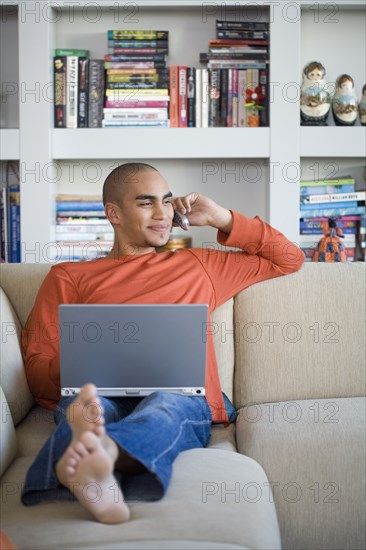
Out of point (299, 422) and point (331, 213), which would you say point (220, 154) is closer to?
point (331, 213)

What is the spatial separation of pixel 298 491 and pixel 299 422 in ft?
0.60

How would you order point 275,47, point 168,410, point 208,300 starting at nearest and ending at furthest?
point 168,410, point 208,300, point 275,47

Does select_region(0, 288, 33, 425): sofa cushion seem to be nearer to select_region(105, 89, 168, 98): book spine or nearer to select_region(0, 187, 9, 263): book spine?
select_region(0, 187, 9, 263): book spine

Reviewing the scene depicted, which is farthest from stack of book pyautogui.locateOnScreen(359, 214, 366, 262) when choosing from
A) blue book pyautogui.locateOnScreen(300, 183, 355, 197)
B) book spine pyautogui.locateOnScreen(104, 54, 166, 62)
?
book spine pyautogui.locateOnScreen(104, 54, 166, 62)

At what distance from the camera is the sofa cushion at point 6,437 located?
162 centimetres

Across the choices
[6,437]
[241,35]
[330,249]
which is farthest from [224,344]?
[241,35]

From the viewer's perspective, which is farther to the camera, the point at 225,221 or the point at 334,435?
the point at 225,221

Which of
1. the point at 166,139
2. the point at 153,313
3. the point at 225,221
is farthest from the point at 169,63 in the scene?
the point at 153,313

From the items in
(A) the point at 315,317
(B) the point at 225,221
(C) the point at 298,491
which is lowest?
(C) the point at 298,491

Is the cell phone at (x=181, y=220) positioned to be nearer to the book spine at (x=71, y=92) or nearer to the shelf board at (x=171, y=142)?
the shelf board at (x=171, y=142)

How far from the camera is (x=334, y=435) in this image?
5.95ft

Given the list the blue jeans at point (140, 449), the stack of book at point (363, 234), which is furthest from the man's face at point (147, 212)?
the stack of book at point (363, 234)

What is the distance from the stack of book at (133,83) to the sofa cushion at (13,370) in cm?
152

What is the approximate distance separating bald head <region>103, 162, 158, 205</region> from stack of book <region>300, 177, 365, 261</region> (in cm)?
135
